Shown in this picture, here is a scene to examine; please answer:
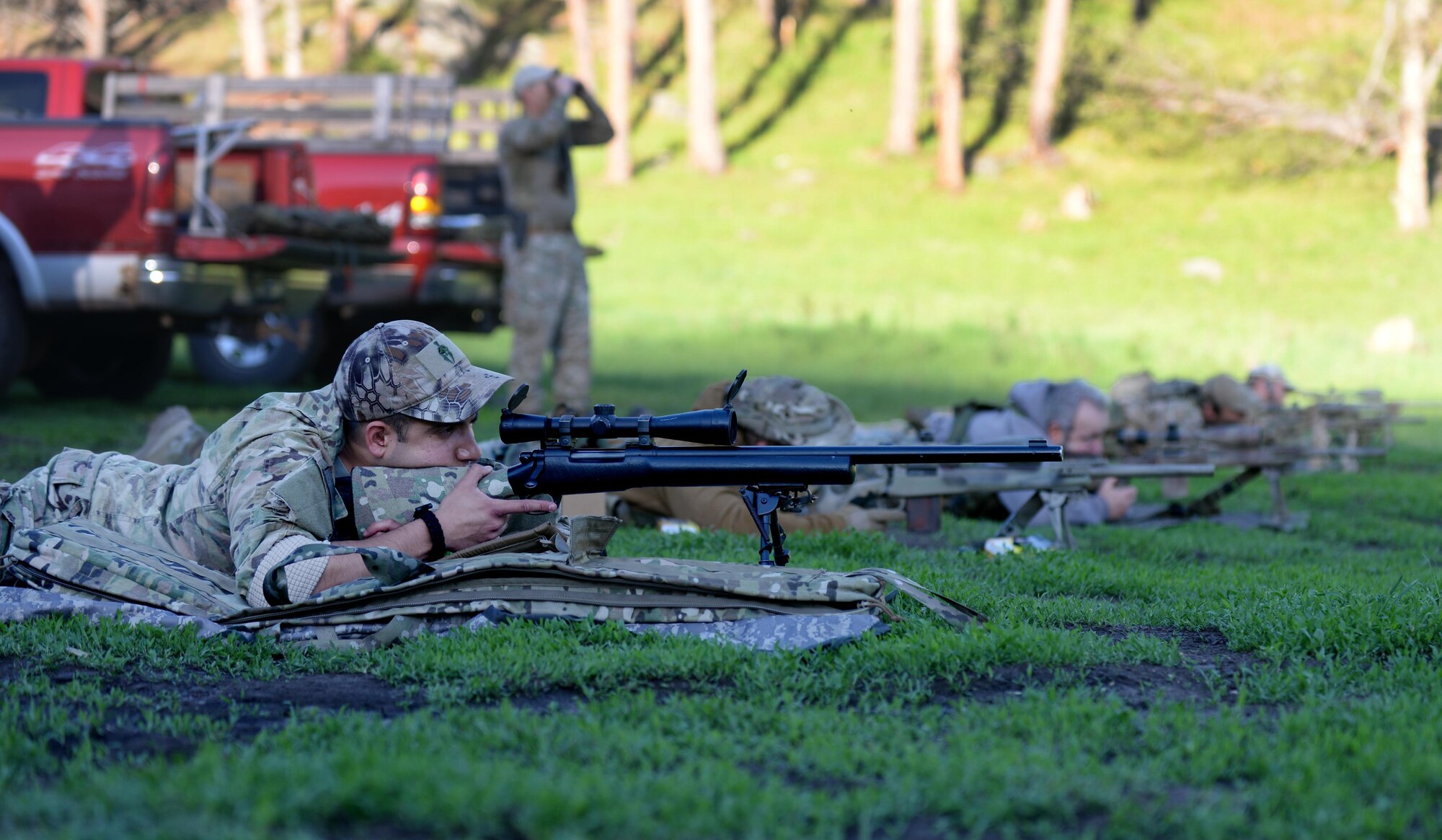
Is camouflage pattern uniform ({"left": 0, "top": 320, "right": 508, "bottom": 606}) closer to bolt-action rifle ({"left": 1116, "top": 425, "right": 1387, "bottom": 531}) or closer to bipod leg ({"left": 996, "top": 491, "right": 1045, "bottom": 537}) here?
bipod leg ({"left": 996, "top": 491, "right": 1045, "bottom": 537})

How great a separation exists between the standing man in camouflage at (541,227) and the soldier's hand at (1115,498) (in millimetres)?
3650

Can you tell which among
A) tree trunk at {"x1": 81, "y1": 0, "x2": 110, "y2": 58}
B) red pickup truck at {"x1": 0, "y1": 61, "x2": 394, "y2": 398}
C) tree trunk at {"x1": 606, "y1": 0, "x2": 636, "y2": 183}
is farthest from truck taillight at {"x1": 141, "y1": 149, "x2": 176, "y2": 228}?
tree trunk at {"x1": 606, "y1": 0, "x2": 636, "y2": 183}

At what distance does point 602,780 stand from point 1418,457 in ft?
37.1

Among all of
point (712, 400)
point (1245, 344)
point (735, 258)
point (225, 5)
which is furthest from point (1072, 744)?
point (225, 5)

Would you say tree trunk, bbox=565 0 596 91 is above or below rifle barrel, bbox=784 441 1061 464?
above

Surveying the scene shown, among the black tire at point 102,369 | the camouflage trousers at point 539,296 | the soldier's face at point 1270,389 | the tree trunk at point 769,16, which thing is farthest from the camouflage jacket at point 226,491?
the tree trunk at point 769,16

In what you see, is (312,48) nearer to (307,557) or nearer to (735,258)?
(735,258)

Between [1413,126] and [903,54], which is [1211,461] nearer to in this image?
[1413,126]

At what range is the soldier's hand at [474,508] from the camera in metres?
4.10

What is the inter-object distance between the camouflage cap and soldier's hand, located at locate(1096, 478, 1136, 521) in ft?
6.69

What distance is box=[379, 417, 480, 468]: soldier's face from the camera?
4.11 metres

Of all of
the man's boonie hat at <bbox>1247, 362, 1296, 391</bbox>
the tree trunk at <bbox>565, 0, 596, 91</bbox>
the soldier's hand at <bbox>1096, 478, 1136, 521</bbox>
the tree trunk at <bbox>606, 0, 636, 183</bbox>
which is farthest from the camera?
the tree trunk at <bbox>565, 0, 596, 91</bbox>

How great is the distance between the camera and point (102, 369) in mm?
11391

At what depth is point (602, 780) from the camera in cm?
284
